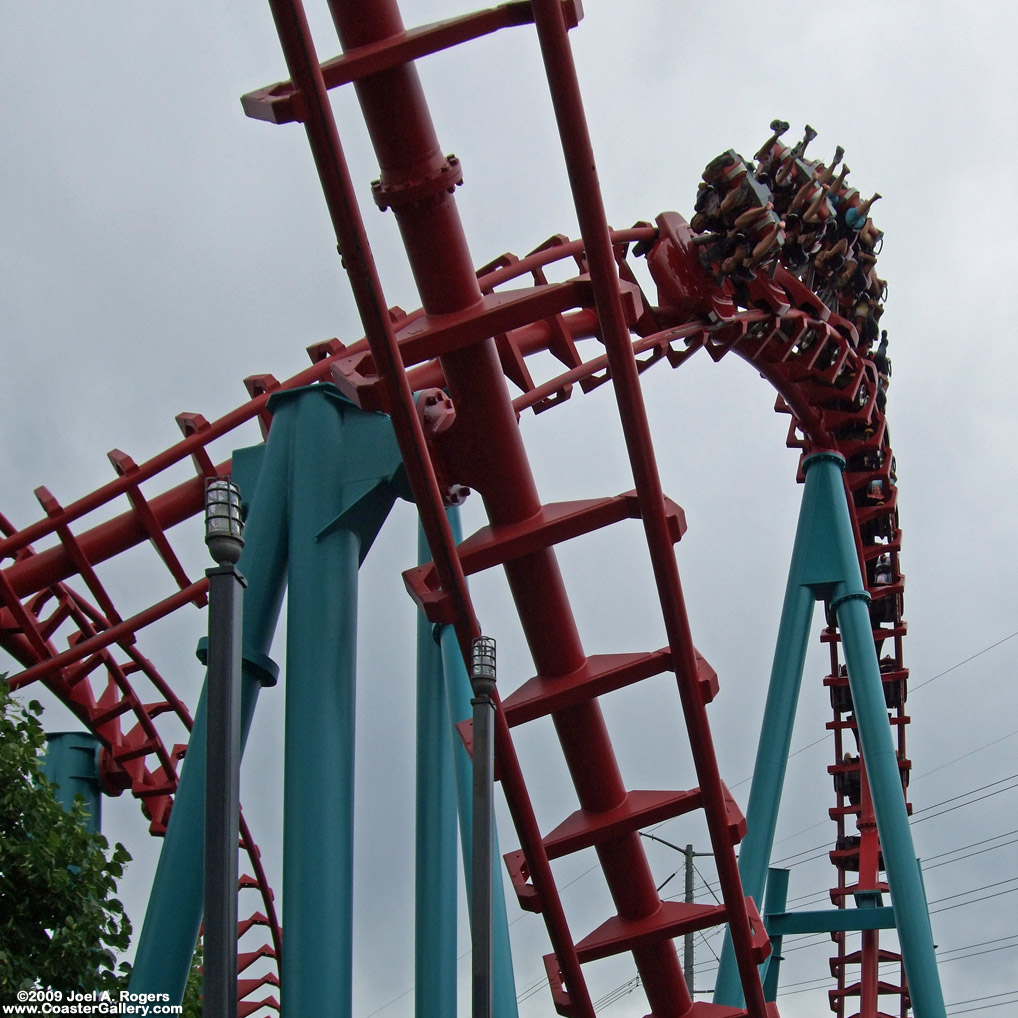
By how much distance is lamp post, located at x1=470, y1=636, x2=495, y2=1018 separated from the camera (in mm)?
3975

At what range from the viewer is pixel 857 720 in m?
9.38

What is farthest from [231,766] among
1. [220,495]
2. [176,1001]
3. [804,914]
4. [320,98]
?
[804,914]

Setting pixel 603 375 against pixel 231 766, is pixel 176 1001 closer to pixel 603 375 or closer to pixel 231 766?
pixel 231 766

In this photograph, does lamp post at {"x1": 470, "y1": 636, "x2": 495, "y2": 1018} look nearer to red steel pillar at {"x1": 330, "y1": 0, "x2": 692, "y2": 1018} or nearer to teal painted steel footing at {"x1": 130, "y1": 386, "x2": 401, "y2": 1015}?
teal painted steel footing at {"x1": 130, "y1": 386, "x2": 401, "y2": 1015}

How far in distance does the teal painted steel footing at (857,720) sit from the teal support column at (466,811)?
72.0 inches

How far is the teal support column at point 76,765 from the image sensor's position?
1085 cm

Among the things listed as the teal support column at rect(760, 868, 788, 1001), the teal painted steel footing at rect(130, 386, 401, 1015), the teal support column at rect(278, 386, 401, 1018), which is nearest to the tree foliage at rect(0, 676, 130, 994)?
the teal painted steel footing at rect(130, 386, 401, 1015)

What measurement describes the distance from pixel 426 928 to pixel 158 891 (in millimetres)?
2078

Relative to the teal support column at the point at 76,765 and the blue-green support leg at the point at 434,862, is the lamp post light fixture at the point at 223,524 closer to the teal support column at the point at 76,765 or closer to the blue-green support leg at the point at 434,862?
the blue-green support leg at the point at 434,862

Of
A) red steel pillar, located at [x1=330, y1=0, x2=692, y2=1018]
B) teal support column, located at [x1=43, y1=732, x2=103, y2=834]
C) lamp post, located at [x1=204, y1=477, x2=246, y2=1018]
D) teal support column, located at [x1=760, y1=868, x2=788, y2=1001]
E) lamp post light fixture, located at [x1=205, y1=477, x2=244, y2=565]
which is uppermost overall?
teal support column, located at [x1=43, y1=732, x2=103, y2=834]

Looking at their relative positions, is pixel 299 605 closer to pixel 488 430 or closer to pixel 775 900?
pixel 488 430

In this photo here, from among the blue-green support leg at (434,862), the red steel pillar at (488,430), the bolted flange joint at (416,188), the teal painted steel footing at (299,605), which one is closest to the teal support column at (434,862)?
the blue-green support leg at (434,862)

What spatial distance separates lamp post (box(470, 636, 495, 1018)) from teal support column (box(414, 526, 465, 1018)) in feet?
9.17

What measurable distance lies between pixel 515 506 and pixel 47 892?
7.92 ft
